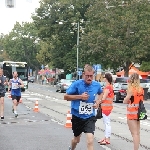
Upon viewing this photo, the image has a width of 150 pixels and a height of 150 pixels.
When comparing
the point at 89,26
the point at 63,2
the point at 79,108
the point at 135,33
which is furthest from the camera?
the point at 63,2

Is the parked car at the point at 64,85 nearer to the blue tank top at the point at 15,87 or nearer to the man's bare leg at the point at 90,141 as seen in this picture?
the blue tank top at the point at 15,87

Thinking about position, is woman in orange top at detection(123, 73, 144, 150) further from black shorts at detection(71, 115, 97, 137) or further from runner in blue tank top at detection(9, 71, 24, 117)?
runner in blue tank top at detection(9, 71, 24, 117)

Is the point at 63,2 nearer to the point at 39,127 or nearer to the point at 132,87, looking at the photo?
the point at 39,127

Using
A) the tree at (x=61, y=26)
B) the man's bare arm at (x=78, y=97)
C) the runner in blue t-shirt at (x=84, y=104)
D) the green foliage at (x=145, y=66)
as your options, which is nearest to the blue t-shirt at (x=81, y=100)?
the runner in blue t-shirt at (x=84, y=104)

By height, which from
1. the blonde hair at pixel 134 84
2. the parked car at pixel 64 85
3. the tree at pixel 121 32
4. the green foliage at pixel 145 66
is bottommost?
the parked car at pixel 64 85

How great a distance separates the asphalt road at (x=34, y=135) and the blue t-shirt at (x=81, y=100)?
229 cm

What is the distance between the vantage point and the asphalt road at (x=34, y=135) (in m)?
11.3

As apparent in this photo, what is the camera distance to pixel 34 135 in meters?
13.4

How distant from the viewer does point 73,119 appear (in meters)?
9.04

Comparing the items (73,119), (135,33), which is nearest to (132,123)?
(73,119)

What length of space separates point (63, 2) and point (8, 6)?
49.3 metres

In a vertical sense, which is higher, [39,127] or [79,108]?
[79,108]

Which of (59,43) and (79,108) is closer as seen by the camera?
(79,108)

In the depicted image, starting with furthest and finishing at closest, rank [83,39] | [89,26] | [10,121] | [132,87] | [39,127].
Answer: [89,26] < [83,39] < [10,121] < [39,127] < [132,87]
